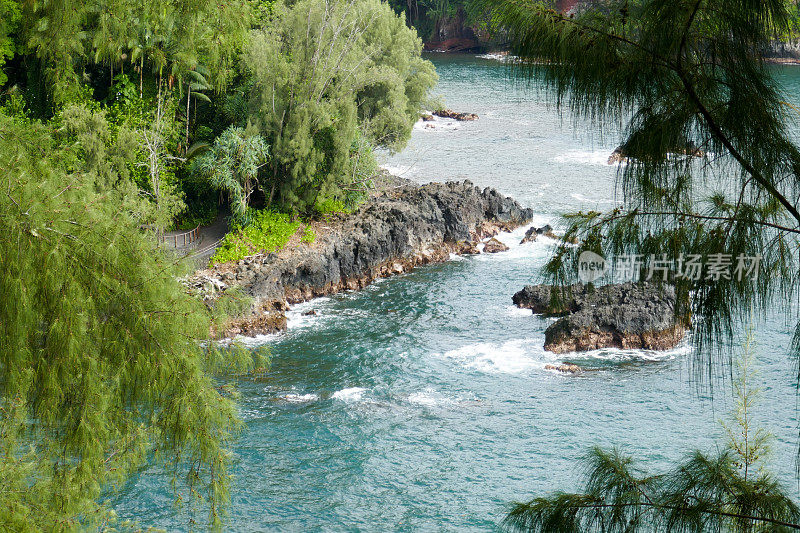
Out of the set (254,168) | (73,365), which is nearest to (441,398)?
(254,168)

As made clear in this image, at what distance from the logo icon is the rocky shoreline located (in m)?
18.5

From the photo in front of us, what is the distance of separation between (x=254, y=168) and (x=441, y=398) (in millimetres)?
11359

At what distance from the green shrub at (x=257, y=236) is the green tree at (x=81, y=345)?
1715 cm

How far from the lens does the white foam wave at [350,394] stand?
20.5 m

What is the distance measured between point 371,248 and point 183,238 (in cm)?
654

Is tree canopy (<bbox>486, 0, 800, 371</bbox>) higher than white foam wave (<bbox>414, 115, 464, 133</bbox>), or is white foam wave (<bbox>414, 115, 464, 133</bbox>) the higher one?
tree canopy (<bbox>486, 0, 800, 371</bbox>)

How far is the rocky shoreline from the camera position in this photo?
2530cm

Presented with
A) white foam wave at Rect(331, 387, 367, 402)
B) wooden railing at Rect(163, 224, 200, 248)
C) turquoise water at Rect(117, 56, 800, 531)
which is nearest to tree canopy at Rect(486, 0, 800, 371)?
turquoise water at Rect(117, 56, 800, 531)

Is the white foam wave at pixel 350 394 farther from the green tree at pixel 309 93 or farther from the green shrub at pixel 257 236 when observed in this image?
the green tree at pixel 309 93

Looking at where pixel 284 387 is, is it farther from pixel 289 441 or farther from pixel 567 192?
pixel 567 192

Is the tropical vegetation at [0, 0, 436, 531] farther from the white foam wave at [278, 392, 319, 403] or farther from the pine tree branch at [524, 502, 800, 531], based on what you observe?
the pine tree branch at [524, 502, 800, 531]

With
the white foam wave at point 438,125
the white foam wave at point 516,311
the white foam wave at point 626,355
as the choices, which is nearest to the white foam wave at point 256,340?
the white foam wave at point 516,311

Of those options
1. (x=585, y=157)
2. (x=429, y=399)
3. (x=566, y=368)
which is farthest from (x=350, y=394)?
(x=585, y=157)

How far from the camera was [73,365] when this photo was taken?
8125 mm
